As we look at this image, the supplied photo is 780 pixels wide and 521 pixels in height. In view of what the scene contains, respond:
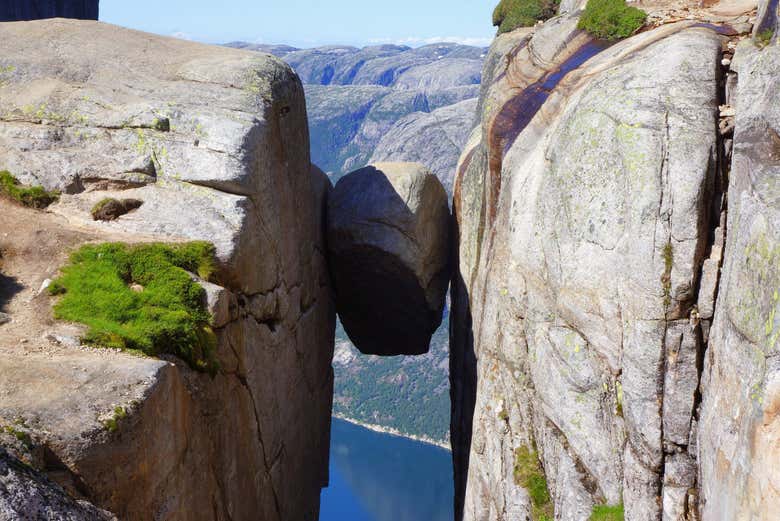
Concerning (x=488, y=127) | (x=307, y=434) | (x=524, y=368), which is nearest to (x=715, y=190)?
(x=524, y=368)

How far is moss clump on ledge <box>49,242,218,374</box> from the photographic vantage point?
1166cm

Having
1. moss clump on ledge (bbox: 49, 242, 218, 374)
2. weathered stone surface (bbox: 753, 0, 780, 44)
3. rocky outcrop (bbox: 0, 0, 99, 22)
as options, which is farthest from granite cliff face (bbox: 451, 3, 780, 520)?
rocky outcrop (bbox: 0, 0, 99, 22)

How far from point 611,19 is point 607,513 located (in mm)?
11471

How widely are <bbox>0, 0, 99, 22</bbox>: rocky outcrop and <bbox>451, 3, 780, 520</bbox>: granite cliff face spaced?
208 ft

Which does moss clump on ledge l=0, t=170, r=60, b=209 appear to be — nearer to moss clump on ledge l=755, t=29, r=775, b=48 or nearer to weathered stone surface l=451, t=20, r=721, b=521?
weathered stone surface l=451, t=20, r=721, b=521

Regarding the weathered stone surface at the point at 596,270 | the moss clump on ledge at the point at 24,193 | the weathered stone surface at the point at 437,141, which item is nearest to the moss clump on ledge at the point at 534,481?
the weathered stone surface at the point at 596,270

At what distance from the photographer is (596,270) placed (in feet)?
47.1

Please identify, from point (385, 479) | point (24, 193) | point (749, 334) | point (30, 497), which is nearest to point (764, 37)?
point (749, 334)

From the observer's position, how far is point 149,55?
63.0 ft

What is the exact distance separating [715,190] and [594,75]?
4811 mm

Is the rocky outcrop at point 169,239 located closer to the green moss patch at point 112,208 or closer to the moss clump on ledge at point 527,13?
the green moss patch at point 112,208

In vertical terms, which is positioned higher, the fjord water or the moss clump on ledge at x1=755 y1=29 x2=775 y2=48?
the moss clump on ledge at x1=755 y1=29 x2=775 y2=48

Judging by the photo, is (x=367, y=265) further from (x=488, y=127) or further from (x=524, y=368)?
(x=524, y=368)

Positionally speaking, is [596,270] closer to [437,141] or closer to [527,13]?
[527,13]
